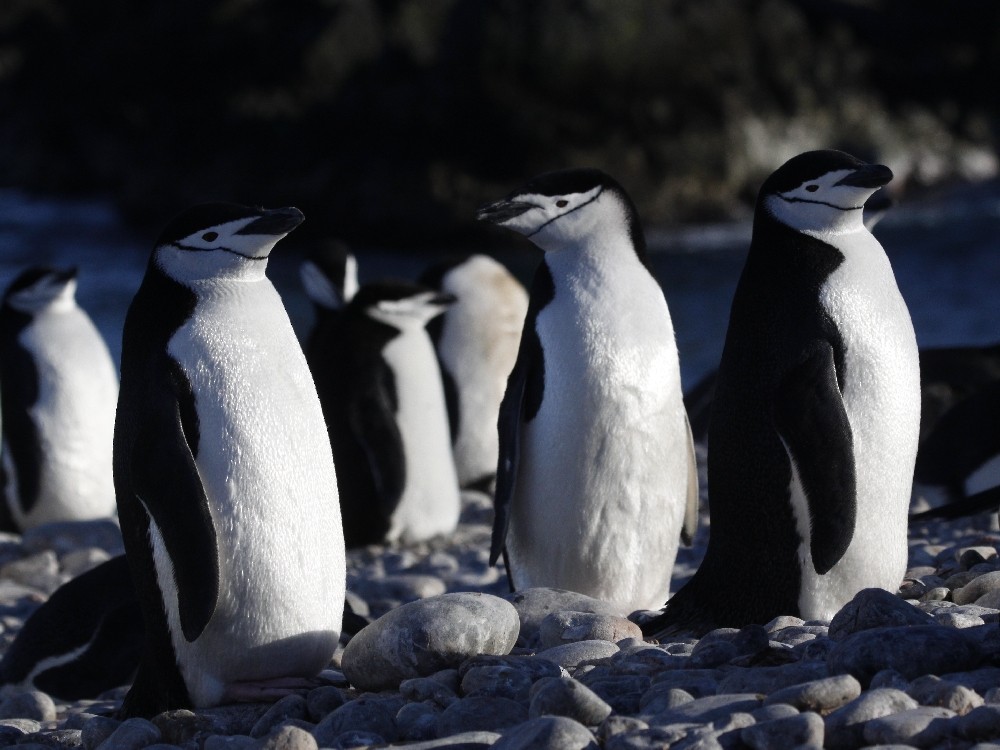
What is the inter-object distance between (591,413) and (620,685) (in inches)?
69.0

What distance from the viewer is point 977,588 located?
4.05m

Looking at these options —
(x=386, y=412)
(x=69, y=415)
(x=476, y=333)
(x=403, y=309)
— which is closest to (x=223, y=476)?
(x=386, y=412)

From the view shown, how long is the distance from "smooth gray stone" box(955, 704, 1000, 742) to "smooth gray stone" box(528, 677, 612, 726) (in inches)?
27.3

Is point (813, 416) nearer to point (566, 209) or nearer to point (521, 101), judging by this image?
point (566, 209)

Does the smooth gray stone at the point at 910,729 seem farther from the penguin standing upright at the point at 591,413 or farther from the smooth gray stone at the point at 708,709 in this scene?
the penguin standing upright at the point at 591,413

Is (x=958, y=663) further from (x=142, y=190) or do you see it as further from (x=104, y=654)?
(x=142, y=190)

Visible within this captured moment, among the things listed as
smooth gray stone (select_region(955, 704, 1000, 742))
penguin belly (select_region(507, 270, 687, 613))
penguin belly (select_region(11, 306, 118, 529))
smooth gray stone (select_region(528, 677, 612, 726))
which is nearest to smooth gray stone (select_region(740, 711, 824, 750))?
smooth gray stone (select_region(955, 704, 1000, 742))

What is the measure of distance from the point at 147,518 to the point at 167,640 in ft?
1.06

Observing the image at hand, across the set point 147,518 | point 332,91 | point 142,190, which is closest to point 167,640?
point 147,518

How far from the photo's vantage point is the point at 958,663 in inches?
121

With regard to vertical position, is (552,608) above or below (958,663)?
below

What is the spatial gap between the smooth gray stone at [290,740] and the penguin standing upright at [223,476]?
2.25 ft

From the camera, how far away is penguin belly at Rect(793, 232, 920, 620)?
423 cm

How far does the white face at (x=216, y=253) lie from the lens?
13.0 ft
